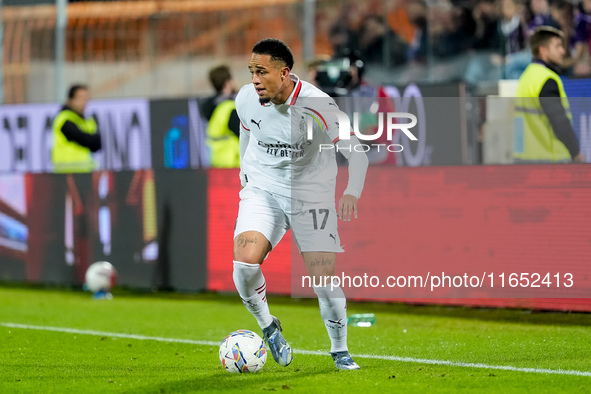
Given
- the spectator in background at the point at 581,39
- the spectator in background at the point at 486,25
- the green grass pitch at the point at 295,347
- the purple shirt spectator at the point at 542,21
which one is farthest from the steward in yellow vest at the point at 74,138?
the spectator in background at the point at 581,39

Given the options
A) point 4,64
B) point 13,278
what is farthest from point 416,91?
point 4,64

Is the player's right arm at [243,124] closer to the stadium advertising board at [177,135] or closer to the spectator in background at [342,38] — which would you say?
the stadium advertising board at [177,135]

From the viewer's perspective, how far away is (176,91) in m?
15.5

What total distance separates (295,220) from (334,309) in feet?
1.86

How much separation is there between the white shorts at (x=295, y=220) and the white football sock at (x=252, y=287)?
0.21m

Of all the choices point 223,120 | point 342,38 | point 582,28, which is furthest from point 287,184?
point 342,38

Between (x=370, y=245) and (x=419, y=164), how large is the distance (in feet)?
3.00

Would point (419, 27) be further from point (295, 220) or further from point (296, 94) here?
point (295, 220)

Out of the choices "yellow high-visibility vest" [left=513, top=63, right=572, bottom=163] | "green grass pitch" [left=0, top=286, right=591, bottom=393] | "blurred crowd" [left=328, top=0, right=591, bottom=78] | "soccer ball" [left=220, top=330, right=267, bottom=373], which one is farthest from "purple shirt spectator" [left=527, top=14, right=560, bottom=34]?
"soccer ball" [left=220, top=330, right=267, bottom=373]

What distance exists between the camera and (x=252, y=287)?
6.21 metres

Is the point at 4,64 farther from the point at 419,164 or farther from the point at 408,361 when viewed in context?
the point at 408,361

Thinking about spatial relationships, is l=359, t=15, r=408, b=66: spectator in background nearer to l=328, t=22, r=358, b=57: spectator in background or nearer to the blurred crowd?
the blurred crowd

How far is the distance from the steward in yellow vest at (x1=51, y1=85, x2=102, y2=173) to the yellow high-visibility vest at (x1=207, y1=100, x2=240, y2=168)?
5.53 ft

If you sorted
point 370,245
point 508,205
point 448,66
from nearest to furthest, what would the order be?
point 508,205 → point 370,245 → point 448,66
